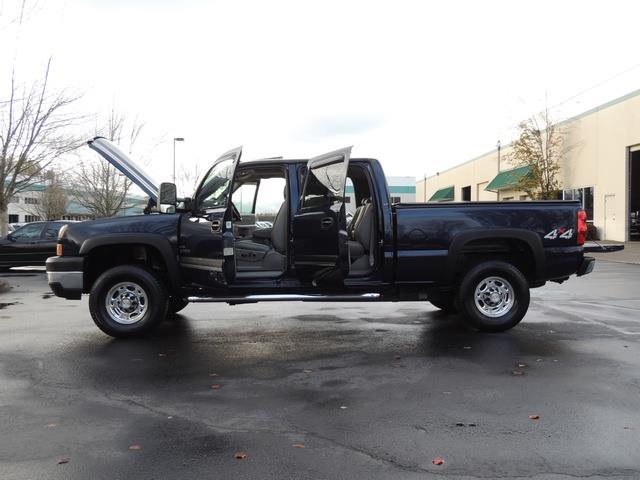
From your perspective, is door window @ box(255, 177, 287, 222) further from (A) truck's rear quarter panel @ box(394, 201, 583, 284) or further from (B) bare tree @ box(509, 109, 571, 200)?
(B) bare tree @ box(509, 109, 571, 200)

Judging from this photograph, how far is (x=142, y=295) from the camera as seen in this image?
280 inches

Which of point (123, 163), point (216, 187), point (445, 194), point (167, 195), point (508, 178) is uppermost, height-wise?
point (508, 178)

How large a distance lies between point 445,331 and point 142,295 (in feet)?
12.4

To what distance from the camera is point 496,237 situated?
7141 millimetres

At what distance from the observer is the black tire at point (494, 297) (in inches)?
283

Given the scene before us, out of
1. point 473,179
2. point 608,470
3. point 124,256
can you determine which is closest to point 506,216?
point 608,470

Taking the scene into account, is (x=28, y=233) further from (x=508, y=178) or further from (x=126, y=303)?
(x=508, y=178)

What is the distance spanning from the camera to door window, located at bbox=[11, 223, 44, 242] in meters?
16.6

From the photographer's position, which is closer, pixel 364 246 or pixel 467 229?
pixel 467 229

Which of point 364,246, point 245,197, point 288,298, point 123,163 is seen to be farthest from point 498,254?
point 123,163

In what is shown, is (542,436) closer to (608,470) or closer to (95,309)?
(608,470)

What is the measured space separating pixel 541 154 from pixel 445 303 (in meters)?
30.0

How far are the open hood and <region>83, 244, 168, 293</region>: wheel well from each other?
2.91ft

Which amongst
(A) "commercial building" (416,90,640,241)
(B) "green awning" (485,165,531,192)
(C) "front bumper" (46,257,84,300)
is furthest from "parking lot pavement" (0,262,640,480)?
(B) "green awning" (485,165,531,192)
